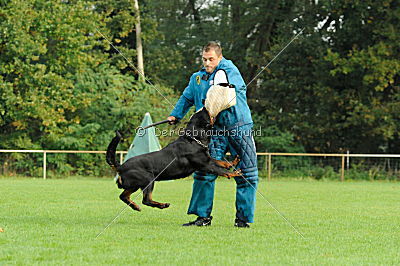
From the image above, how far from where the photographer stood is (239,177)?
757 cm

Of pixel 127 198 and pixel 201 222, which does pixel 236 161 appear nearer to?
pixel 201 222

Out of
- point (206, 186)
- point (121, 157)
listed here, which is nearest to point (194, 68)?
point (121, 157)

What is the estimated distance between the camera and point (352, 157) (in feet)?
80.9

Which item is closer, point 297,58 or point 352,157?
point 352,157

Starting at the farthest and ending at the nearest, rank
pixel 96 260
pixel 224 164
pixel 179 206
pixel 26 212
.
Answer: pixel 179 206 → pixel 26 212 → pixel 224 164 → pixel 96 260

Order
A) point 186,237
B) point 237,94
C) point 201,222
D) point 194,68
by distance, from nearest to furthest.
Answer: point 186,237 → point 237,94 → point 201,222 → point 194,68

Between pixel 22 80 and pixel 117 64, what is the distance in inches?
208

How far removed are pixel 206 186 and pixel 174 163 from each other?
0.66m

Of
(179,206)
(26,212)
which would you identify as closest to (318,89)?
(179,206)

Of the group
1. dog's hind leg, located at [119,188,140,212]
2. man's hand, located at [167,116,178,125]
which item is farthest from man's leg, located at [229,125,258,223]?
dog's hind leg, located at [119,188,140,212]

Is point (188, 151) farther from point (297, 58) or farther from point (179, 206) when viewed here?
point (297, 58)

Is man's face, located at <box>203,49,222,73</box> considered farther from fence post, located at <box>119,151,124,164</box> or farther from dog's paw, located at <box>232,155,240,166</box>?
fence post, located at <box>119,151,124,164</box>

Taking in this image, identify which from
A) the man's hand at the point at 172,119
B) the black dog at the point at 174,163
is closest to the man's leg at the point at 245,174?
the black dog at the point at 174,163

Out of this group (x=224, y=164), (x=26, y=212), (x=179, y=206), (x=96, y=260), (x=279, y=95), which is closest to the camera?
(x=96, y=260)
